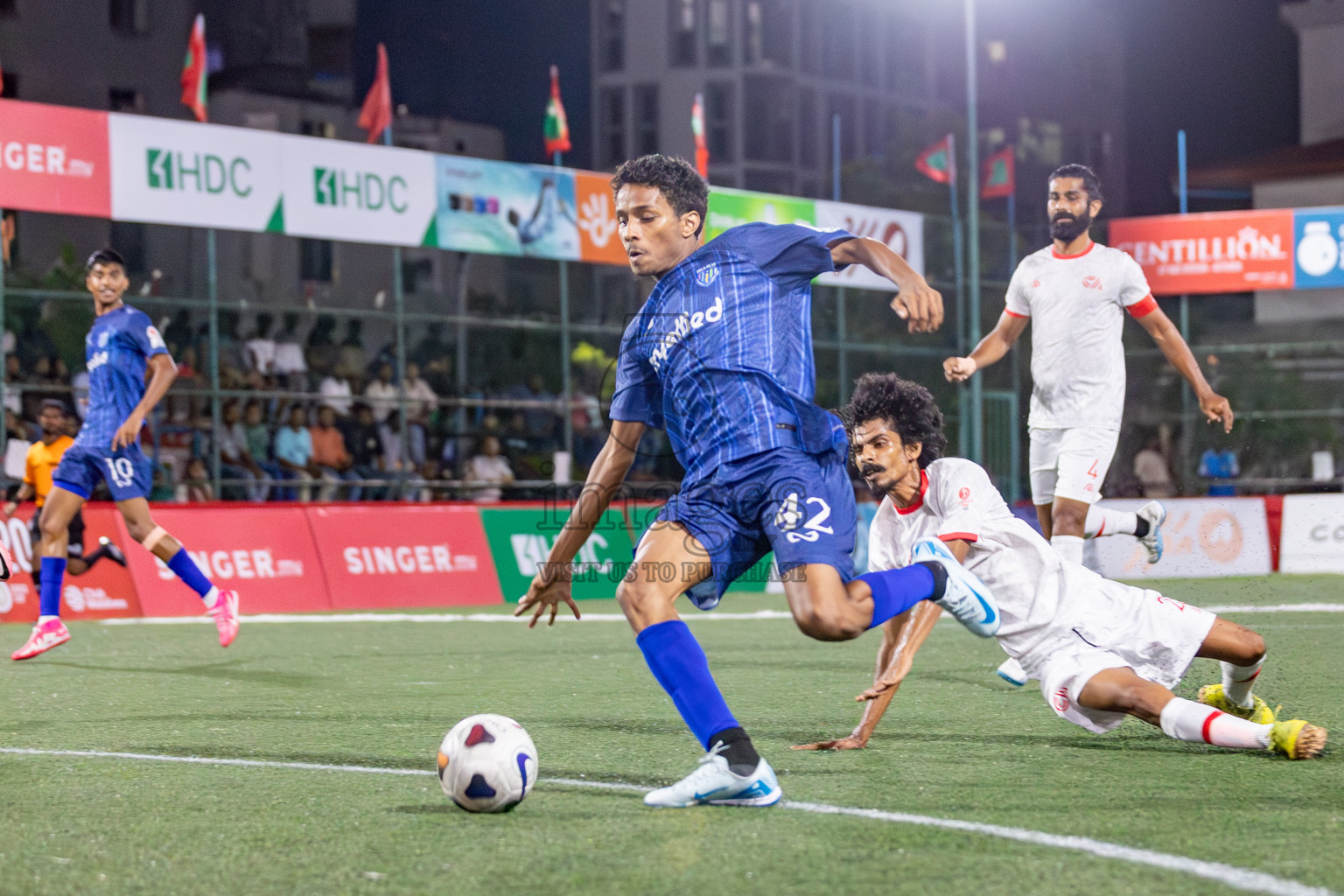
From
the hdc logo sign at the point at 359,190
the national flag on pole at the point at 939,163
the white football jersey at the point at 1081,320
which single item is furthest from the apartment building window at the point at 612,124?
the white football jersey at the point at 1081,320

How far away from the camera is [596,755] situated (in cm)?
527

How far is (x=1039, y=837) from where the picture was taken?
3.69 metres

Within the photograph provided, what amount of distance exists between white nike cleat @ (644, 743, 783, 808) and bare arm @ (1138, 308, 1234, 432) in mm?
3647

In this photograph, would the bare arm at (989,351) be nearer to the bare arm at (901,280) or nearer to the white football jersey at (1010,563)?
the white football jersey at (1010,563)

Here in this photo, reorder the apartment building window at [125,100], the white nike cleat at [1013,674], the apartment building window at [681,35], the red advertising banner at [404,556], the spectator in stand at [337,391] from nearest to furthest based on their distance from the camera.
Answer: the white nike cleat at [1013,674] < the red advertising banner at [404,556] < the spectator in stand at [337,391] < the apartment building window at [125,100] < the apartment building window at [681,35]

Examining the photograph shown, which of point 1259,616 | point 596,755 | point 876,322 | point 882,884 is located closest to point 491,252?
point 876,322

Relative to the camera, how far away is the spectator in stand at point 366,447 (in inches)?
701

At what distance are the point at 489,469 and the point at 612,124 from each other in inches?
1347

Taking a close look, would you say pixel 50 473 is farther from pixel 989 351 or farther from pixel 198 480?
pixel 989 351

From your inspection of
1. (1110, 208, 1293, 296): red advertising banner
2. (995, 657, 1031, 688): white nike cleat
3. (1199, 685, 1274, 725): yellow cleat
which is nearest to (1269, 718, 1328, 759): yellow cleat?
(1199, 685, 1274, 725): yellow cleat

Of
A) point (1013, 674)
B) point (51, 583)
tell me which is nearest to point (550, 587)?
point (1013, 674)

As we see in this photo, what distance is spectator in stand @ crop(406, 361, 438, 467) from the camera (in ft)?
60.9

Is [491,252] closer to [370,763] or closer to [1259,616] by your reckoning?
[1259,616]

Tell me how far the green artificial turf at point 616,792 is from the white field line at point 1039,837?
6 centimetres
